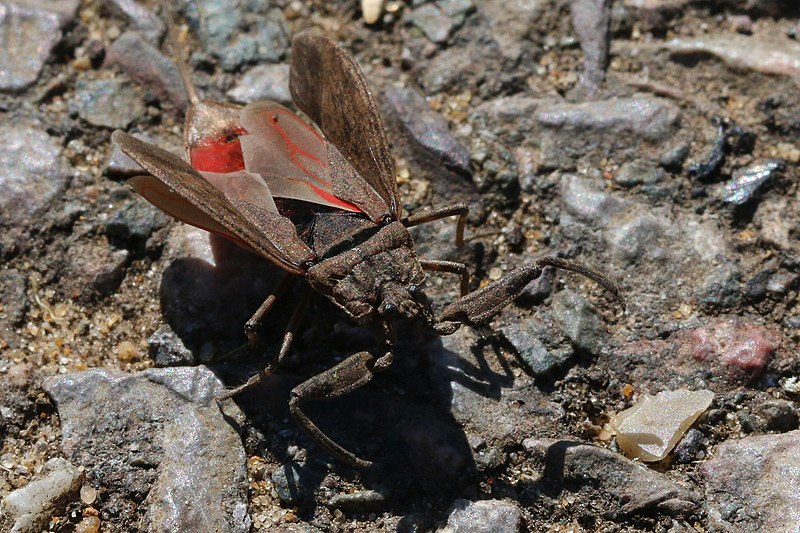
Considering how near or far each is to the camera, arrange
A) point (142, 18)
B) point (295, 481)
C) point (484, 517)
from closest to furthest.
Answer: point (484, 517)
point (295, 481)
point (142, 18)

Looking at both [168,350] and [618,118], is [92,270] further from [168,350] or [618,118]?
[618,118]

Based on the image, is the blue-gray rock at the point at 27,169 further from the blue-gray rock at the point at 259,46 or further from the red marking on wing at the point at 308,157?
the red marking on wing at the point at 308,157

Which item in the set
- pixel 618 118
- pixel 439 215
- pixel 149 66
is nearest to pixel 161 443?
pixel 439 215

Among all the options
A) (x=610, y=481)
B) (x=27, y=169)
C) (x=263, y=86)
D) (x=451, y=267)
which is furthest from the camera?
(x=263, y=86)

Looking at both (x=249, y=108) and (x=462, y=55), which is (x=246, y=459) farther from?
(x=462, y=55)

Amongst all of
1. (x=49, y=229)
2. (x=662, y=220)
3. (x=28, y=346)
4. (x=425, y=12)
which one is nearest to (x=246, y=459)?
(x=28, y=346)

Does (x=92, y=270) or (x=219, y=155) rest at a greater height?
(x=219, y=155)

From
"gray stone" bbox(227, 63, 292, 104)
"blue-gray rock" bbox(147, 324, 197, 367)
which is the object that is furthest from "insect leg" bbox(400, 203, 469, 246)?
"blue-gray rock" bbox(147, 324, 197, 367)
